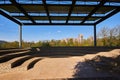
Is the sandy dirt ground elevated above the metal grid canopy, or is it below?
below

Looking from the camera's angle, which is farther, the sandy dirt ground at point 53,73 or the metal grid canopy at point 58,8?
the metal grid canopy at point 58,8

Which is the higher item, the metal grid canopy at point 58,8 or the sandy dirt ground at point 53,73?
the metal grid canopy at point 58,8

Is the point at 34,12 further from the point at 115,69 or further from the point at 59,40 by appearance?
the point at 59,40

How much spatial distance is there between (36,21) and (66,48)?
7142mm

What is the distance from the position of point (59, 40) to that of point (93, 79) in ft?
128

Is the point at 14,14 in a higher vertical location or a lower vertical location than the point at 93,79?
higher

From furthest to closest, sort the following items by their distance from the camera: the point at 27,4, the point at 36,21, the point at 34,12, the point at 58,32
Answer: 1. the point at 58,32
2. the point at 36,21
3. the point at 34,12
4. the point at 27,4

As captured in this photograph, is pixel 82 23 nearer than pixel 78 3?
No

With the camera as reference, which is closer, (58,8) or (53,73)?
(53,73)

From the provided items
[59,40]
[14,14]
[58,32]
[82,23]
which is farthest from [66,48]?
[59,40]

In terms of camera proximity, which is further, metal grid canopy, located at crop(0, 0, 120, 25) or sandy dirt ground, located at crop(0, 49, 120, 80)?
metal grid canopy, located at crop(0, 0, 120, 25)

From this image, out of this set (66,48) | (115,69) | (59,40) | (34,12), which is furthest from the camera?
(59,40)

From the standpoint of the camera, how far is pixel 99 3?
2075 centimetres

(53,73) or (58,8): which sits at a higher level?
(58,8)
